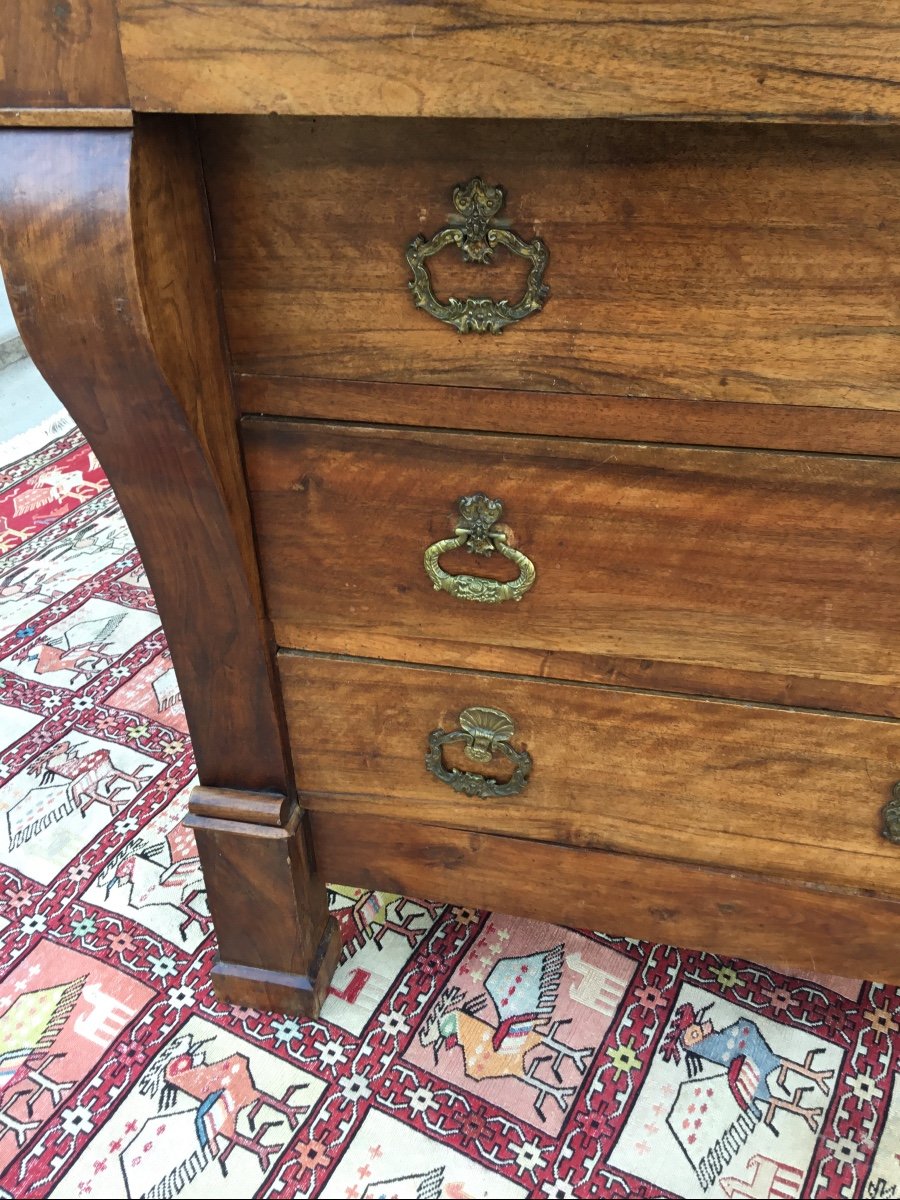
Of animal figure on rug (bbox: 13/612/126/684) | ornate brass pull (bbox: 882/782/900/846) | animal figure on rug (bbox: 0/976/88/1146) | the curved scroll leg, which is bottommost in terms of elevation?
animal figure on rug (bbox: 0/976/88/1146)

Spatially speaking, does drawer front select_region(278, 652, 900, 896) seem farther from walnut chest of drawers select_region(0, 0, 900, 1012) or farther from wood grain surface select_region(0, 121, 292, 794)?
wood grain surface select_region(0, 121, 292, 794)

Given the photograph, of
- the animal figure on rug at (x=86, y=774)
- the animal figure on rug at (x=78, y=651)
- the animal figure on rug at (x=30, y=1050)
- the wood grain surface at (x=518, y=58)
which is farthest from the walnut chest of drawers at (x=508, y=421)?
the animal figure on rug at (x=78, y=651)

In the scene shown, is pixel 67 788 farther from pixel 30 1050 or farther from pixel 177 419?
pixel 177 419

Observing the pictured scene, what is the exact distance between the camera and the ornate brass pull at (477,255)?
636 millimetres

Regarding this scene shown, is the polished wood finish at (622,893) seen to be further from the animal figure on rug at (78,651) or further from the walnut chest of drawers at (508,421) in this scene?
the animal figure on rug at (78,651)

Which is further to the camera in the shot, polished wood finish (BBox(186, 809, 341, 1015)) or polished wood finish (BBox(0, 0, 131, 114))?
polished wood finish (BBox(186, 809, 341, 1015))

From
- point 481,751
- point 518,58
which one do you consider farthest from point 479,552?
point 518,58

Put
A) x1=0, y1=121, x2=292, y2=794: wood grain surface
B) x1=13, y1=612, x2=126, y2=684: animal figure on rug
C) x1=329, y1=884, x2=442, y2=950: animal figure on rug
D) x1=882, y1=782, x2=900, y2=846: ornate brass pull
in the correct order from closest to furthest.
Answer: x1=0, y1=121, x2=292, y2=794: wood grain surface, x1=882, y1=782, x2=900, y2=846: ornate brass pull, x1=329, y1=884, x2=442, y2=950: animal figure on rug, x1=13, y1=612, x2=126, y2=684: animal figure on rug

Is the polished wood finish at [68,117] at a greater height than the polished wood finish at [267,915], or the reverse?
the polished wood finish at [68,117]

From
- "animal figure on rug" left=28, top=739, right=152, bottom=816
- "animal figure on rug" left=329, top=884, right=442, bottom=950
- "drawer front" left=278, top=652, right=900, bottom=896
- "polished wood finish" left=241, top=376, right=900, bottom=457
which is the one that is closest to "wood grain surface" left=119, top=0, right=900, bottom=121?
"polished wood finish" left=241, top=376, right=900, bottom=457

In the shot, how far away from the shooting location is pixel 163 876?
1260mm

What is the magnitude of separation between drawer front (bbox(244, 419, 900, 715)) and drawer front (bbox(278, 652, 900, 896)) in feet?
0.09

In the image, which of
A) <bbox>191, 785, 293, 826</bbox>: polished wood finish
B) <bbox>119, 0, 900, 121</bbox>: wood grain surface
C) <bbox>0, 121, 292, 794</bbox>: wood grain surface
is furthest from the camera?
<bbox>191, 785, 293, 826</bbox>: polished wood finish

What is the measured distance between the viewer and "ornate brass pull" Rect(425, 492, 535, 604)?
2.48ft
